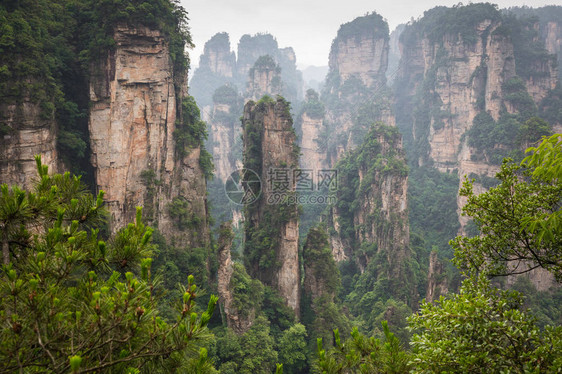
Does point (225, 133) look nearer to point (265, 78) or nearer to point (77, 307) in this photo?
point (265, 78)

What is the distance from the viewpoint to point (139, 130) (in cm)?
1741

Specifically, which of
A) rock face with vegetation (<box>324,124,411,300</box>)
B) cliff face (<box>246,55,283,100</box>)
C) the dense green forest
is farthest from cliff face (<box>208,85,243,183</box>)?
rock face with vegetation (<box>324,124,411,300</box>)

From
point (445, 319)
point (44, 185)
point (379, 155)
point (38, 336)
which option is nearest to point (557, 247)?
point (445, 319)

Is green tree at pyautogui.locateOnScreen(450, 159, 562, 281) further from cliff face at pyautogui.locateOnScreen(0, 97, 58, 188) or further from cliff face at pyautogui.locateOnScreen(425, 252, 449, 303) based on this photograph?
cliff face at pyautogui.locateOnScreen(425, 252, 449, 303)

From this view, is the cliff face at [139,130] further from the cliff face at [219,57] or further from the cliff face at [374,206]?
the cliff face at [219,57]

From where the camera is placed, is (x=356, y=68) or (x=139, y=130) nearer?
(x=139, y=130)

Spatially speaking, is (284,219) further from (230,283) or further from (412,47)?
(412,47)

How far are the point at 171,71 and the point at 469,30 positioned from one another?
38.7m

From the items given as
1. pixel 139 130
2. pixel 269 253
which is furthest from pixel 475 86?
pixel 139 130

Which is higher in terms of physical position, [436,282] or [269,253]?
[269,253]

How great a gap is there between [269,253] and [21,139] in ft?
44.1

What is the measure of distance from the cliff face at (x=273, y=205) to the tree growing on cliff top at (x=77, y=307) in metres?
16.7

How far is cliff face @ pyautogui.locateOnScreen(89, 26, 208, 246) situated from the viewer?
15797mm

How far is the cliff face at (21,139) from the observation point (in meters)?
12.1
